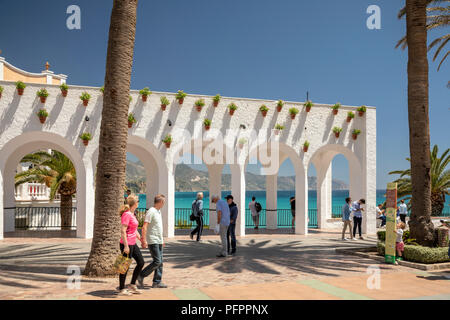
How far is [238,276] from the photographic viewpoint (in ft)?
30.3

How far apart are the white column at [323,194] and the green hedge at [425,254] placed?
11821 millimetres

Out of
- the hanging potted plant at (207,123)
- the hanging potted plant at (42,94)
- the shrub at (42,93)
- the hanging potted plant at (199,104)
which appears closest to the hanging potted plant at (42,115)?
the hanging potted plant at (42,94)

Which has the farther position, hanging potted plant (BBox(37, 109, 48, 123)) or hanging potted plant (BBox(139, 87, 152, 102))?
hanging potted plant (BBox(139, 87, 152, 102))

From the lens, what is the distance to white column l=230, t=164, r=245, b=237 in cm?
1805

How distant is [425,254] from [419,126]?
394cm

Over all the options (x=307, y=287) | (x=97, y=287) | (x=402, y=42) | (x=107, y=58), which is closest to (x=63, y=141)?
(x=107, y=58)

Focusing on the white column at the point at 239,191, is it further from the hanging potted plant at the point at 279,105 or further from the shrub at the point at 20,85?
the shrub at the point at 20,85

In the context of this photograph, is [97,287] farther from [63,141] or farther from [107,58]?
[63,141]

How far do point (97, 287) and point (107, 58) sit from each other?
5338mm

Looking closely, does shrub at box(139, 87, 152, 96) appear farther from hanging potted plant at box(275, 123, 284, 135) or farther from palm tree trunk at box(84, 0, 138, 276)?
palm tree trunk at box(84, 0, 138, 276)

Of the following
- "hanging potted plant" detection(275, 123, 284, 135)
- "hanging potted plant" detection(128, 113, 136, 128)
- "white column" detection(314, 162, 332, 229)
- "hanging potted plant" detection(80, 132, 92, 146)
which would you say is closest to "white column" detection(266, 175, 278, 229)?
"white column" detection(314, 162, 332, 229)

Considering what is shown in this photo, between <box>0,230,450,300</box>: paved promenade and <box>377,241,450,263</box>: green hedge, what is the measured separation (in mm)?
575

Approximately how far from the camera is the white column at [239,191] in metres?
18.0

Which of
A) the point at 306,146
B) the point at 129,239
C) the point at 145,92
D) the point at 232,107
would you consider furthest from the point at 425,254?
the point at 145,92
